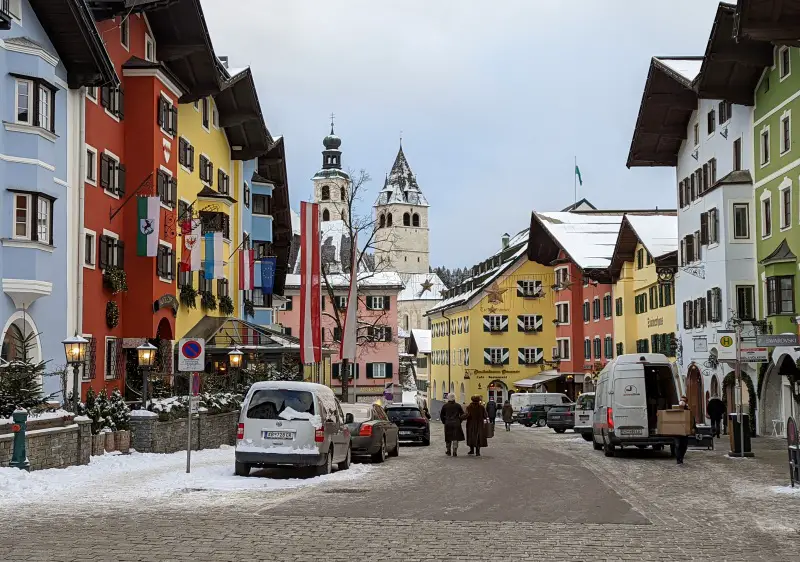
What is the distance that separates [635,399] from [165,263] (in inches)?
688

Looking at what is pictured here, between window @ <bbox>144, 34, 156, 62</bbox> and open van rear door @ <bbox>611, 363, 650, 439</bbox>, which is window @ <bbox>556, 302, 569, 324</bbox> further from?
open van rear door @ <bbox>611, 363, 650, 439</bbox>

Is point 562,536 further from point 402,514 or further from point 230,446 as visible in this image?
point 230,446

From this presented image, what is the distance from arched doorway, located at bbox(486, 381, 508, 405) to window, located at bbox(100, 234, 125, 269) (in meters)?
56.7

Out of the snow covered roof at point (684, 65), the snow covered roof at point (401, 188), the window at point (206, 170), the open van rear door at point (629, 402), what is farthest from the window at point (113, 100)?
the snow covered roof at point (401, 188)

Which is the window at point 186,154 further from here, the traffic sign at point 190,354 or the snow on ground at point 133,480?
the traffic sign at point 190,354

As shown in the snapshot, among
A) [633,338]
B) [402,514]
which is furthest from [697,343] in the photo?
[402,514]

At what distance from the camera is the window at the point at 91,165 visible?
111ft

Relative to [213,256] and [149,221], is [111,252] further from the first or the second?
[213,256]

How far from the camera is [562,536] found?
1320cm

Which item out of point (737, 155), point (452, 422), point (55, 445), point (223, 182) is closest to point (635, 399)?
point (452, 422)

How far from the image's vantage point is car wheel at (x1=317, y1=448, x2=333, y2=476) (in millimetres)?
21750

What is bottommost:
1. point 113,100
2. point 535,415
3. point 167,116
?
point 535,415

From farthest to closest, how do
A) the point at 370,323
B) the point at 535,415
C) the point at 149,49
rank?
the point at 370,323
the point at 535,415
the point at 149,49

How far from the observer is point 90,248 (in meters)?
33.9
